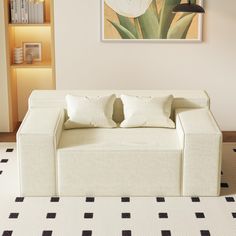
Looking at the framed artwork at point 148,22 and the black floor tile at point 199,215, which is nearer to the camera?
the black floor tile at point 199,215

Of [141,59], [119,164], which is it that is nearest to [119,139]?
[119,164]

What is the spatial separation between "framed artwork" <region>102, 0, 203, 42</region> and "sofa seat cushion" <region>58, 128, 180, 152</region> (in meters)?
1.45

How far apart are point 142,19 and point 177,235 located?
279cm

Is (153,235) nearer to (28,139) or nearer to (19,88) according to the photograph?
(28,139)

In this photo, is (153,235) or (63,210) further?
(63,210)

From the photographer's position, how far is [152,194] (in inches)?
193

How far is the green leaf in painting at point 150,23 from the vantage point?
6297 millimetres

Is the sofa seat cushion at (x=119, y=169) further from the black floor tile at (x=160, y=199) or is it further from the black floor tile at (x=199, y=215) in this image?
the black floor tile at (x=199, y=215)

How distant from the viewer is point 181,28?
636cm

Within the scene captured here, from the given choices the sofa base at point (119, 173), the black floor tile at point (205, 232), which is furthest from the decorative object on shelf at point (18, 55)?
the black floor tile at point (205, 232)

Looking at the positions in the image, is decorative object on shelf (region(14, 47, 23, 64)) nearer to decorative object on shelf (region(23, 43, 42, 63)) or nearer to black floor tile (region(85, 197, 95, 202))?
decorative object on shelf (region(23, 43, 42, 63))

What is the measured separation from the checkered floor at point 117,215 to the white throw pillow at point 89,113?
749mm

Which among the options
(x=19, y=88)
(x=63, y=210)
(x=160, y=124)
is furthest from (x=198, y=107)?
(x=19, y=88)

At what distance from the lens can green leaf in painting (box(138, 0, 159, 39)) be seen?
6.30 meters
